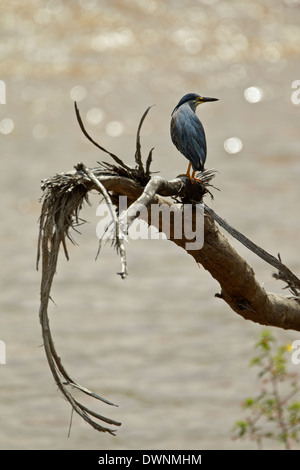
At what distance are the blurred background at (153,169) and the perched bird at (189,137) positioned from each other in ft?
14.9

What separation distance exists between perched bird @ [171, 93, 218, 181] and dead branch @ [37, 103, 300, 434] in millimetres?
49

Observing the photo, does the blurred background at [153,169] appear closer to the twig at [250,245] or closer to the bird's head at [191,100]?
the twig at [250,245]

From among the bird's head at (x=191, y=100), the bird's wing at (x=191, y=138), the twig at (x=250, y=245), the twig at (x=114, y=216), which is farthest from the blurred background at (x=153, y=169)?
the twig at (x=114, y=216)

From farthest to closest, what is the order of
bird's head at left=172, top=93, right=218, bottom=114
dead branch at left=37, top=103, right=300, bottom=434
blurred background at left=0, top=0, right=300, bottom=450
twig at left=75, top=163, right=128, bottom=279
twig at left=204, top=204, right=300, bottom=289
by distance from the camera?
blurred background at left=0, top=0, right=300, bottom=450 → bird's head at left=172, top=93, right=218, bottom=114 → twig at left=204, top=204, right=300, bottom=289 → dead branch at left=37, top=103, right=300, bottom=434 → twig at left=75, top=163, right=128, bottom=279

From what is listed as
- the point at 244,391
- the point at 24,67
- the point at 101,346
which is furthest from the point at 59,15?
the point at 244,391

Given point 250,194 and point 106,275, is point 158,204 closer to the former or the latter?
point 106,275

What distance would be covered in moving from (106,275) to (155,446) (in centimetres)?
304

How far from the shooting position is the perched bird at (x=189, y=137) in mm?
2803

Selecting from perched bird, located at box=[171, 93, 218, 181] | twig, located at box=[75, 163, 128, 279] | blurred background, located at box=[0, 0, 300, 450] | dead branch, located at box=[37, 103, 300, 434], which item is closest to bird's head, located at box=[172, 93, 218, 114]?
perched bird, located at box=[171, 93, 218, 181]

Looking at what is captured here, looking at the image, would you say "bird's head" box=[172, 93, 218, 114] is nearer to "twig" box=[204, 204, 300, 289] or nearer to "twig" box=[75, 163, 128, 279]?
"twig" box=[204, 204, 300, 289]

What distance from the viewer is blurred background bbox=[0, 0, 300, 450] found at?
7.71 meters

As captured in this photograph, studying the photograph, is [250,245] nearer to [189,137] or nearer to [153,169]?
[189,137]

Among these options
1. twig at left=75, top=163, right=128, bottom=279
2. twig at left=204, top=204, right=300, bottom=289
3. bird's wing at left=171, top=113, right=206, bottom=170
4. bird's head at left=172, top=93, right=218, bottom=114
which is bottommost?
twig at left=75, top=163, right=128, bottom=279

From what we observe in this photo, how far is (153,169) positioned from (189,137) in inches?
327
